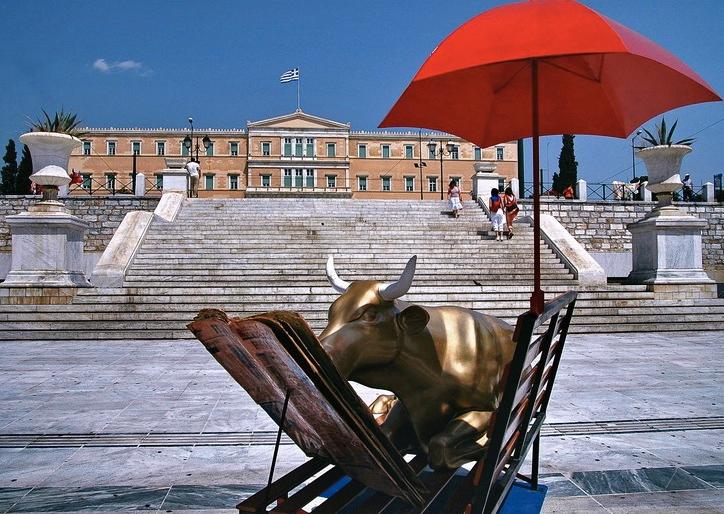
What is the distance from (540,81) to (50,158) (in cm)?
1174

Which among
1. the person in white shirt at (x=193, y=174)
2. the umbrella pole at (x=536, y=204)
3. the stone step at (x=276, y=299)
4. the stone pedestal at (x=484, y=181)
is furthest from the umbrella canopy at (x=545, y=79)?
the person in white shirt at (x=193, y=174)

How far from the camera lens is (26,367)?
22.4ft

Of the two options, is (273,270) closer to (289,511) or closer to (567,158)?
(289,511)

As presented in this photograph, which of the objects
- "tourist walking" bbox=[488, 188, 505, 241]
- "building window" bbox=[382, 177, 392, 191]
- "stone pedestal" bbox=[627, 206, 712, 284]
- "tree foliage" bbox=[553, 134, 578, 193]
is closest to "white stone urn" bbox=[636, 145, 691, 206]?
"stone pedestal" bbox=[627, 206, 712, 284]

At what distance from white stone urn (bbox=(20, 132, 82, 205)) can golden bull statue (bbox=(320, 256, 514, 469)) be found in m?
11.2

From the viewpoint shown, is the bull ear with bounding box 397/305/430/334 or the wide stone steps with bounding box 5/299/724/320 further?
the wide stone steps with bounding box 5/299/724/320

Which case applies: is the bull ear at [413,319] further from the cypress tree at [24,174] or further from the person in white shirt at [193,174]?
the cypress tree at [24,174]

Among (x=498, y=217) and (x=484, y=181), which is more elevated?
(x=484, y=181)

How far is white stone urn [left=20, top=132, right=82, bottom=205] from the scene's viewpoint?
11462 millimetres

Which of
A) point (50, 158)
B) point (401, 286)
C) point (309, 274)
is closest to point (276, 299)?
point (309, 274)

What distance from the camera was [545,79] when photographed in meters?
2.92

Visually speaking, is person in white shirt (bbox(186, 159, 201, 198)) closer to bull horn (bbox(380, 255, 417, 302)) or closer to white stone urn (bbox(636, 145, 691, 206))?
white stone urn (bbox(636, 145, 691, 206))

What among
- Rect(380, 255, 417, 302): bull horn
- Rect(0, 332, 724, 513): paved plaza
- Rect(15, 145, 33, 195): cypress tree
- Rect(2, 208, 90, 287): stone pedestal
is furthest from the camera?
Rect(15, 145, 33, 195): cypress tree

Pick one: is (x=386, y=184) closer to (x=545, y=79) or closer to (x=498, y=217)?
(x=498, y=217)
